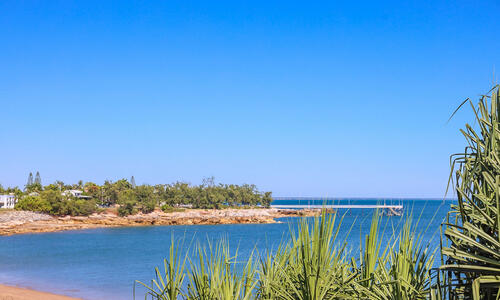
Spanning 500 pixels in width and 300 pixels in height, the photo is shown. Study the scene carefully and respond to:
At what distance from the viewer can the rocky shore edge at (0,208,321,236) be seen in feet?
185

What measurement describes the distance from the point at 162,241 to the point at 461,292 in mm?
46333

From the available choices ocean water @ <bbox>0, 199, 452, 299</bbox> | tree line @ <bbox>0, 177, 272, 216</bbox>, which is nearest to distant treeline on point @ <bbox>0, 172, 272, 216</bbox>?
tree line @ <bbox>0, 177, 272, 216</bbox>

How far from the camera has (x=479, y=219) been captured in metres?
2.69

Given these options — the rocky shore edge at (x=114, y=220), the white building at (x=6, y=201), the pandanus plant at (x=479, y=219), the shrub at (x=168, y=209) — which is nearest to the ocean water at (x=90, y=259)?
the rocky shore edge at (x=114, y=220)

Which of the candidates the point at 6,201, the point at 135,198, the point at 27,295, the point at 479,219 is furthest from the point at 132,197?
the point at 479,219

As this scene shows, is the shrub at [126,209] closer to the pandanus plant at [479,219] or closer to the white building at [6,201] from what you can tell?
the white building at [6,201]

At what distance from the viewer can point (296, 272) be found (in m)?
4.21

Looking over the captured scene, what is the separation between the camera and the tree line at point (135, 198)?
66.7 m

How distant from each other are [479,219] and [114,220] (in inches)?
2749

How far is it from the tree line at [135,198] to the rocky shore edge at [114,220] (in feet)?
5.11

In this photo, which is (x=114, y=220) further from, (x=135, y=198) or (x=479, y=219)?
(x=479, y=219)

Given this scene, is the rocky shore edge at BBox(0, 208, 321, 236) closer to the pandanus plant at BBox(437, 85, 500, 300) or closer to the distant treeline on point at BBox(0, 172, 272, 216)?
the distant treeline on point at BBox(0, 172, 272, 216)

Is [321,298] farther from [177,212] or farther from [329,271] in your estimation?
[177,212]

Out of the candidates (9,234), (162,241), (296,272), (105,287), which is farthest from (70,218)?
(296,272)
